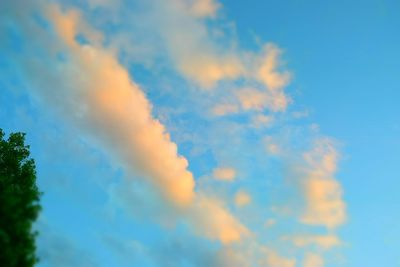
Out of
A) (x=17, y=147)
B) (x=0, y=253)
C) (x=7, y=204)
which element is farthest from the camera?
(x=17, y=147)

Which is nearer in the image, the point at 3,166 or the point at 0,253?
the point at 0,253

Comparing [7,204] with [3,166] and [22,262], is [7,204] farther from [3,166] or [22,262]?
[3,166]

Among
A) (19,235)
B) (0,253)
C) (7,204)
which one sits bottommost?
(0,253)

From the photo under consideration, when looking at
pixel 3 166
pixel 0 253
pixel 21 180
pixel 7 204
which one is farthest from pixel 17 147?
pixel 0 253

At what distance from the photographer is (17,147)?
33812mm

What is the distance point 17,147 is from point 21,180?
175 inches

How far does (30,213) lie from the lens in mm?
25328

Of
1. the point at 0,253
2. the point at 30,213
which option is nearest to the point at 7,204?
the point at 30,213

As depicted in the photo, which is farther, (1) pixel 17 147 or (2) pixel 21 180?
(1) pixel 17 147

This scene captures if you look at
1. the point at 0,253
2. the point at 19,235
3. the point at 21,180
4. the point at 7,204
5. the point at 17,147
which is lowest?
the point at 0,253

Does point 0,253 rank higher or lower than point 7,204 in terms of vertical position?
lower

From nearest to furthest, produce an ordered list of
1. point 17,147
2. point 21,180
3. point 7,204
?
point 7,204 < point 21,180 < point 17,147

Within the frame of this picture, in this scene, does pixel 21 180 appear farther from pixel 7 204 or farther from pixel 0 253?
pixel 0 253

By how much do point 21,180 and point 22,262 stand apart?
32.1ft
